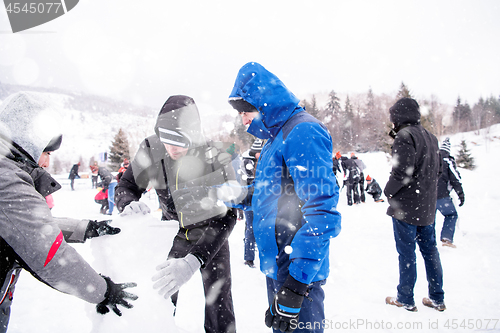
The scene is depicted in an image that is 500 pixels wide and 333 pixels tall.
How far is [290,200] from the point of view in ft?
4.84

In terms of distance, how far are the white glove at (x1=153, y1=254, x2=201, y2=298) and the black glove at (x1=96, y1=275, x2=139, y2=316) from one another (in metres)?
0.20

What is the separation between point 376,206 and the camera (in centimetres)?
937

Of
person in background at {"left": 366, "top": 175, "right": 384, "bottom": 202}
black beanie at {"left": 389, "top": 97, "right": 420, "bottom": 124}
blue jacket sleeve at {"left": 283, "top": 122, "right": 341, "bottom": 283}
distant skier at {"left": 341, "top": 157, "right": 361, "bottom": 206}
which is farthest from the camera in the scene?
person in background at {"left": 366, "top": 175, "right": 384, "bottom": 202}

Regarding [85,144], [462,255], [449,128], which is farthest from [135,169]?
[85,144]

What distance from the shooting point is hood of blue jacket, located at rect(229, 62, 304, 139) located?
5.08 feet

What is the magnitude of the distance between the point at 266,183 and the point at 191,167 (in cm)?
96

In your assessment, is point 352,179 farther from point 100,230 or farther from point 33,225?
point 33,225

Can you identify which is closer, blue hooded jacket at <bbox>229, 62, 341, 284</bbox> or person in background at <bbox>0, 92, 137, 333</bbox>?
person in background at <bbox>0, 92, 137, 333</bbox>

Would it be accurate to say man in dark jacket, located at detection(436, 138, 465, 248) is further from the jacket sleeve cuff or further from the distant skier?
the distant skier

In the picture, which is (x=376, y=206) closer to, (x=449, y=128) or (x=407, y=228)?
(x=407, y=228)

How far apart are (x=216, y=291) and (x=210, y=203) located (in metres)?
0.78

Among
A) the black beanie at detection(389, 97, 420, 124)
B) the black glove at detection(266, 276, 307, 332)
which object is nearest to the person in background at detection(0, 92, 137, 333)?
the black glove at detection(266, 276, 307, 332)

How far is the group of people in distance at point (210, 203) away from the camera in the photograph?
1209 mm

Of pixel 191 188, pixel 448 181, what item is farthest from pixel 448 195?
pixel 191 188
